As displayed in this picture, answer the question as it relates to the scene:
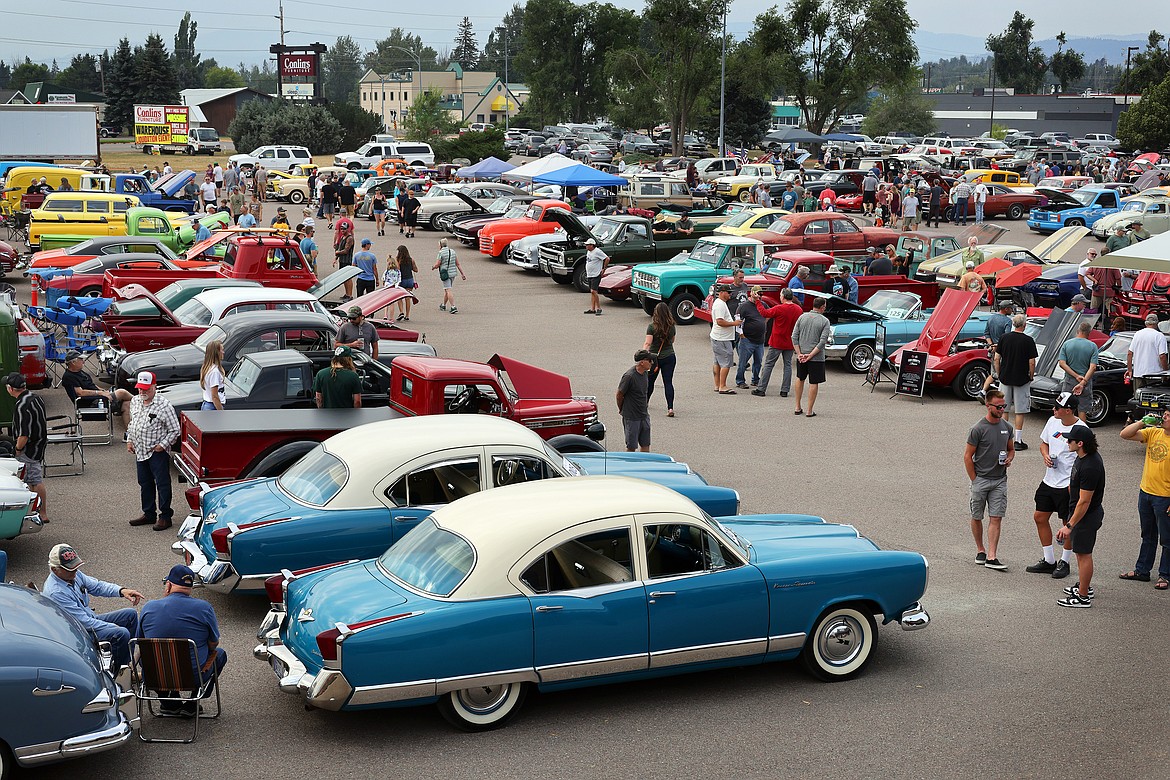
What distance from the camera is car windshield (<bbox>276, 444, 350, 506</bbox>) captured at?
8.99 m

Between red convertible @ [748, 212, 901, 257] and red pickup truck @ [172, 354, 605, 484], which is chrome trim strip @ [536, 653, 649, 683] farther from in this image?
red convertible @ [748, 212, 901, 257]

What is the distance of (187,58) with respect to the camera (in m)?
170

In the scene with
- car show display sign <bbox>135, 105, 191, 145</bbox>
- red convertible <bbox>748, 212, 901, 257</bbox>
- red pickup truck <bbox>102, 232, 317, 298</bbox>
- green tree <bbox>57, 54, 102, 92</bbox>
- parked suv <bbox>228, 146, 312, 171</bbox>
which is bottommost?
red pickup truck <bbox>102, 232, 317, 298</bbox>

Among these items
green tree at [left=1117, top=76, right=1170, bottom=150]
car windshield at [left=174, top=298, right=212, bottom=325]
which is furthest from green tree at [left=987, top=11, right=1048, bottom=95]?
car windshield at [left=174, top=298, right=212, bottom=325]

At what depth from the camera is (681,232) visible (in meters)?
31.3

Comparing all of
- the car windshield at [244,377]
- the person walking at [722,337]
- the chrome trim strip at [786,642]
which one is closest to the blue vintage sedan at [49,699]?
the chrome trim strip at [786,642]

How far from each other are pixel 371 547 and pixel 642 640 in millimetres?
2516

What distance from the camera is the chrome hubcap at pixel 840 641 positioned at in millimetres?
7973

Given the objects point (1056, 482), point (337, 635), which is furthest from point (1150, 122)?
point (337, 635)

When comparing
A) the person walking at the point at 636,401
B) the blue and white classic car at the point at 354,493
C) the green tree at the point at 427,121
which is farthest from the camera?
the green tree at the point at 427,121

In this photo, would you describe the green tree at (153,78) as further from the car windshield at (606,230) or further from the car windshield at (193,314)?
the car windshield at (193,314)

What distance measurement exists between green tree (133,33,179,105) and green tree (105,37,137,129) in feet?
2.19

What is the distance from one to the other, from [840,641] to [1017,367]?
802 cm

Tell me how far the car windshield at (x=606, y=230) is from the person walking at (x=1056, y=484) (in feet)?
58.0
